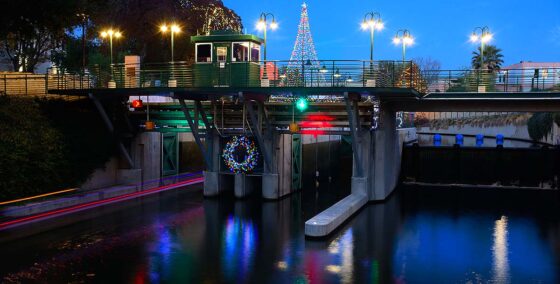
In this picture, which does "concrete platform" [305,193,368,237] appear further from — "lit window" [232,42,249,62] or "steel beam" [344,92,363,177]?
"lit window" [232,42,249,62]

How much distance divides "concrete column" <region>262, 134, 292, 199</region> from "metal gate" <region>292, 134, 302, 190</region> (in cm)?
156

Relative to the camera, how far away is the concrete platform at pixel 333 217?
22234 mm

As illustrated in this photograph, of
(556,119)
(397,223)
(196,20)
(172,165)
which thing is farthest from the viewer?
(196,20)

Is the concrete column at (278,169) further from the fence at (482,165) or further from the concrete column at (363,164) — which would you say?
the fence at (482,165)

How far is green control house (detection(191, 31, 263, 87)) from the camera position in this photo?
29875 millimetres

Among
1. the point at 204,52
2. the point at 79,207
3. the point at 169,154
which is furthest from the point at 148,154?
the point at 79,207

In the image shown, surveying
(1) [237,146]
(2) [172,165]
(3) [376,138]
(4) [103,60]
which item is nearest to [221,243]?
(1) [237,146]

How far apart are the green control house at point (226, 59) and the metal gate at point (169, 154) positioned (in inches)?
355

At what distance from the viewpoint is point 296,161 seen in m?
36.5

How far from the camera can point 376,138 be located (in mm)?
31328

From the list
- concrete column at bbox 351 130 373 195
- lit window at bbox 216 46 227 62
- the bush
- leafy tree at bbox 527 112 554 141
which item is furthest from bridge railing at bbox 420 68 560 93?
leafy tree at bbox 527 112 554 141

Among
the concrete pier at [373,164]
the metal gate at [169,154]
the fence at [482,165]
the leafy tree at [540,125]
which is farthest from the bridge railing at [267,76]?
the leafy tree at [540,125]

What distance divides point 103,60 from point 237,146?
31.9 metres

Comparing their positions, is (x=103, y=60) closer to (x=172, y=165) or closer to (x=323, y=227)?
(x=172, y=165)
